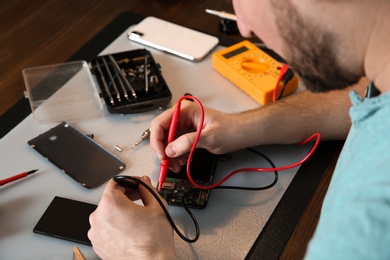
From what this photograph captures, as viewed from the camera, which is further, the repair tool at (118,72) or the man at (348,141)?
the repair tool at (118,72)

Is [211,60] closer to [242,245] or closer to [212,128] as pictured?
[212,128]

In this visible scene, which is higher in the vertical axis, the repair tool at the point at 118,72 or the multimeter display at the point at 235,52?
the repair tool at the point at 118,72

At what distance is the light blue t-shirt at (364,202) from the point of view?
561 mm

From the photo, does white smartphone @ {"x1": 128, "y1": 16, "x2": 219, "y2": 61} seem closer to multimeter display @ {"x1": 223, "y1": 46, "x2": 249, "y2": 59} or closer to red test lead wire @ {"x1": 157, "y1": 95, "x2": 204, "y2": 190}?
multimeter display @ {"x1": 223, "y1": 46, "x2": 249, "y2": 59}

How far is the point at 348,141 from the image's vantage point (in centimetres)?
79

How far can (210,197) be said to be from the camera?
36.8 inches

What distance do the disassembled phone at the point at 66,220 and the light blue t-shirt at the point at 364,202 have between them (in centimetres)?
41

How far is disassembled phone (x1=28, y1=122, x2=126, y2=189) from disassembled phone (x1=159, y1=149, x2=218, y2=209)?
0.11 m

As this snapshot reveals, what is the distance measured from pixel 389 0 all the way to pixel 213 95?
56 cm

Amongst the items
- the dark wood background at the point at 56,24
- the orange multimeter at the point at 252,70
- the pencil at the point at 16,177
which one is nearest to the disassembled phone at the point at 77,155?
the pencil at the point at 16,177

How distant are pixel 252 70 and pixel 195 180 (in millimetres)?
355

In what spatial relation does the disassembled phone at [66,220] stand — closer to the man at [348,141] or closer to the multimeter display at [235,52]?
the man at [348,141]

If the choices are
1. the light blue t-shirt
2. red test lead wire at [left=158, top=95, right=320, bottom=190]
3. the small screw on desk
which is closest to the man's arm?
red test lead wire at [left=158, top=95, right=320, bottom=190]

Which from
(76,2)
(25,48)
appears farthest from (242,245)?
(76,2)
